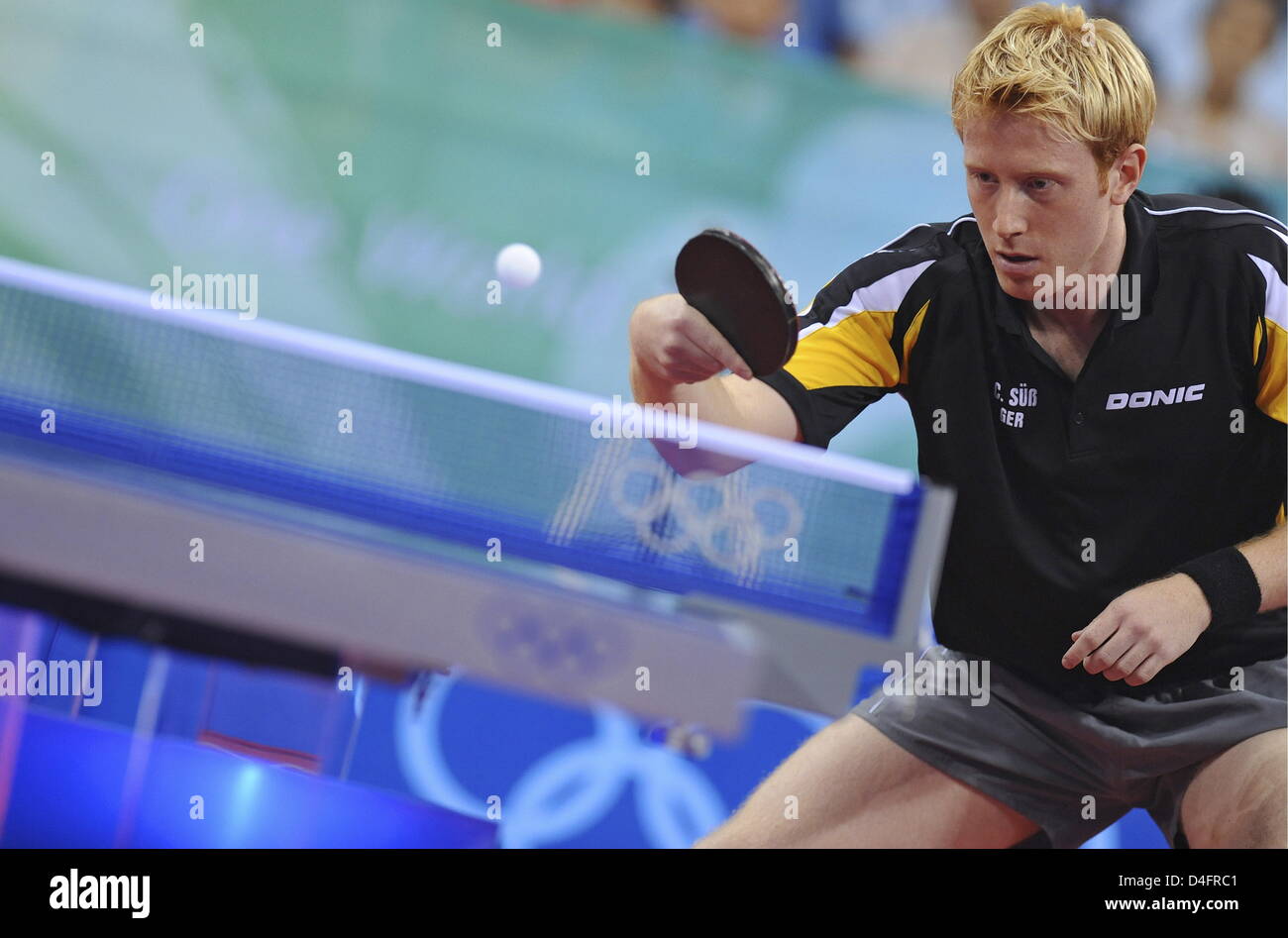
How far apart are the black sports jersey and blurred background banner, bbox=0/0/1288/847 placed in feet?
4.25

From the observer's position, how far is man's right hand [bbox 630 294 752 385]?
1.68 meters

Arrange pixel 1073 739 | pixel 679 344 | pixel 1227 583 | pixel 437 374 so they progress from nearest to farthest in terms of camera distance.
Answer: pixel 437 374
pixel 679 344
pixel 1227 583
pixel 1073 739

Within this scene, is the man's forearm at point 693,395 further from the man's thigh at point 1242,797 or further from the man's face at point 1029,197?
the man's thigh at point 1242,797

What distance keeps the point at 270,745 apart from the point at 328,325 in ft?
5.77

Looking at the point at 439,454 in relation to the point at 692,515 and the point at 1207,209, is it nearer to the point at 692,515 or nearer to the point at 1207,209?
the point at 692,515

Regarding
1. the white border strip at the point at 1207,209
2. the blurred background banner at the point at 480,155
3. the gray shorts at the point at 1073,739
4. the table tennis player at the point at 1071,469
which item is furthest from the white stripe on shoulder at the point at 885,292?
the blurred background banner at the point at 480,155

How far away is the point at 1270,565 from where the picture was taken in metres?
2.03

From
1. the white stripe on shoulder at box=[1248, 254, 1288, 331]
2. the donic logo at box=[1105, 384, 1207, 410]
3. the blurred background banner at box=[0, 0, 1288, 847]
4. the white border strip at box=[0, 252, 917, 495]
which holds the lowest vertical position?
the white border strip at box=[0, 252, 917, 495]

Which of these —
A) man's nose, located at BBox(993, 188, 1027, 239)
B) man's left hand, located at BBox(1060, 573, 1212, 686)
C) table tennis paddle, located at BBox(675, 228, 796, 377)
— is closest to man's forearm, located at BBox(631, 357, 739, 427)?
table tennis paddle, located at BBox(675, 228, 796, 377)

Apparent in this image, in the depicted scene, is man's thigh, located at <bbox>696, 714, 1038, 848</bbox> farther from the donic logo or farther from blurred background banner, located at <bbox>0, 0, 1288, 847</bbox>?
blurred background banner, located at <bbox>0, 0, 1288, 847</bbox>

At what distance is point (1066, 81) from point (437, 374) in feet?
3.42

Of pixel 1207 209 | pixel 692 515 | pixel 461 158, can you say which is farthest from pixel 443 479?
pixel 461 158

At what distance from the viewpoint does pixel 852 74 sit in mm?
3773
